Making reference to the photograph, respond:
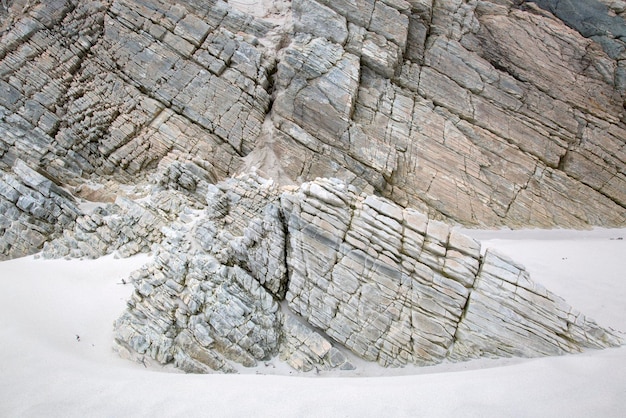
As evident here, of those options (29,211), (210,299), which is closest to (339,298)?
(210,299)

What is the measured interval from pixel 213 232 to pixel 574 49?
23.6 metres

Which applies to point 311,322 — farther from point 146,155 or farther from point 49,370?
point 146,155

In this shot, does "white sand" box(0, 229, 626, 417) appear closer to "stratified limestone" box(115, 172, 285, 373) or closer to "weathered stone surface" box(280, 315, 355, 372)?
"weathered stone surface" box(280, 315, 355, 372)

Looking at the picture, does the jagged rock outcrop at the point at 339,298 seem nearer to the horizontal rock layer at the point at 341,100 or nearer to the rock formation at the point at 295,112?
the rock formation at the point at 295,112

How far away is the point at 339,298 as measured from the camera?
933 cm

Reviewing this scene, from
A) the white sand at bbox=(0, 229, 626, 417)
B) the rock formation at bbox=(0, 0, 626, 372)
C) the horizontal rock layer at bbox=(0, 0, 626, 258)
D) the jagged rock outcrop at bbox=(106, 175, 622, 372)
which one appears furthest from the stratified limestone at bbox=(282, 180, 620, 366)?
the horizontal rock layer at bbox=(0, 0, 626, 258)

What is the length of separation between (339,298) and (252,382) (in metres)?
3.20

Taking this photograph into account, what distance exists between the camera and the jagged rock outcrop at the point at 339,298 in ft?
27.8

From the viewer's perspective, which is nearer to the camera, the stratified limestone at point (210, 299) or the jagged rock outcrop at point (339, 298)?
the jagged rock outcrop at point (339, 298)

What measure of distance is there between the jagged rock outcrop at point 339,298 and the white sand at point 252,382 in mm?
577

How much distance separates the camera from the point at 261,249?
34.0ft

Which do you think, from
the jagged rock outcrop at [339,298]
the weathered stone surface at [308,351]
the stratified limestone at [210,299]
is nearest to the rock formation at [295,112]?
the stratified limestone at [210,299]

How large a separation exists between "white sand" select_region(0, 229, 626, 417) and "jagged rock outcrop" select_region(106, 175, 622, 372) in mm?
577

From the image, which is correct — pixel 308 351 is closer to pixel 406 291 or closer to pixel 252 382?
pixel 252 382
